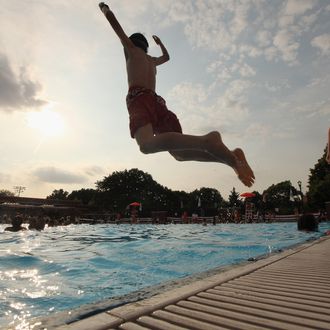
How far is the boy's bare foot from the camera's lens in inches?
161

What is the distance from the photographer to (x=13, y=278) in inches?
224

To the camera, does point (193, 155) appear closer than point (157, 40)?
Yes

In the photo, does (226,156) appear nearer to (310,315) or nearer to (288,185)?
(310,315)

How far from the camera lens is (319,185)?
4425 centimetres

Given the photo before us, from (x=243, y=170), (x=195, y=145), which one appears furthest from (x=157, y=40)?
(x=243, y=170)

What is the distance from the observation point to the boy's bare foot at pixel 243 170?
4.09 metres

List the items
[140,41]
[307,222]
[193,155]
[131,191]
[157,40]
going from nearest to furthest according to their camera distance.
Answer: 1. [193,155]
2. [140,41]
3. [157,40]
4. [307,222]
5. [131,191]

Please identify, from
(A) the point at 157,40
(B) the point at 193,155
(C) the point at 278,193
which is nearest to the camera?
(B) the point at 193,155

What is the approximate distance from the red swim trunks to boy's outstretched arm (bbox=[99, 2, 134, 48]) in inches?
23.4

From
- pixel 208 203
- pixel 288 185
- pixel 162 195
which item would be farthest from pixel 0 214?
pixel 288 185

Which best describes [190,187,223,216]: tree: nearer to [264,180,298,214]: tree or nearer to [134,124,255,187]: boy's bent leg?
[264,180,298,214]: tree

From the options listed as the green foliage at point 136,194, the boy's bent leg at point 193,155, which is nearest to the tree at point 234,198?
the green foliage at point 136,194

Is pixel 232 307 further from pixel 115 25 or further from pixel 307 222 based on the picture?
pixel 307 222

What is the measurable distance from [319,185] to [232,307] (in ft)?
153
